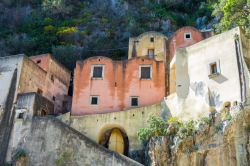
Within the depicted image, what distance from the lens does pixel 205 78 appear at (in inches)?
1085

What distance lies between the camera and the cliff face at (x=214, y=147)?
78.7ft

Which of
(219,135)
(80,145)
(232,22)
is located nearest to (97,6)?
(232,22)

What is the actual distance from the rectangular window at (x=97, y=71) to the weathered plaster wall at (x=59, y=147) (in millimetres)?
6282

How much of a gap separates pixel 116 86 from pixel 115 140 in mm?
5094

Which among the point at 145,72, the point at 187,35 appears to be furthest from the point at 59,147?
the point at 187,35

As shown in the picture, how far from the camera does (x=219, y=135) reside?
80.4 feet

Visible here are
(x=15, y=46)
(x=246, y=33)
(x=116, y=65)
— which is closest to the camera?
(x=246, y=33)

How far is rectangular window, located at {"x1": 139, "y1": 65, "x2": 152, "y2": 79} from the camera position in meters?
32.8

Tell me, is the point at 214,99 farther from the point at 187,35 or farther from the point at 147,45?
the point at 147,45

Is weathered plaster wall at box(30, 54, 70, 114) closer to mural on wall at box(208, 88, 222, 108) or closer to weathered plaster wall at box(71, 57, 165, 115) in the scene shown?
weathered plaster wall at box(71, 57, 165, 115)

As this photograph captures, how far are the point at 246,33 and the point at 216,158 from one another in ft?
32.4

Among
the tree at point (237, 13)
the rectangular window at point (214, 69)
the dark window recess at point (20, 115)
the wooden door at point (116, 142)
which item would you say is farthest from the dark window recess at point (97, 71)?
the tree at point (237, 13)

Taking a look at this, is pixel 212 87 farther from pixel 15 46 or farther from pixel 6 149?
pixel 15 46

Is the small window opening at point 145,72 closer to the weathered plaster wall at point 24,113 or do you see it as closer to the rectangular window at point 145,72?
the rectangular window at point 145,72
